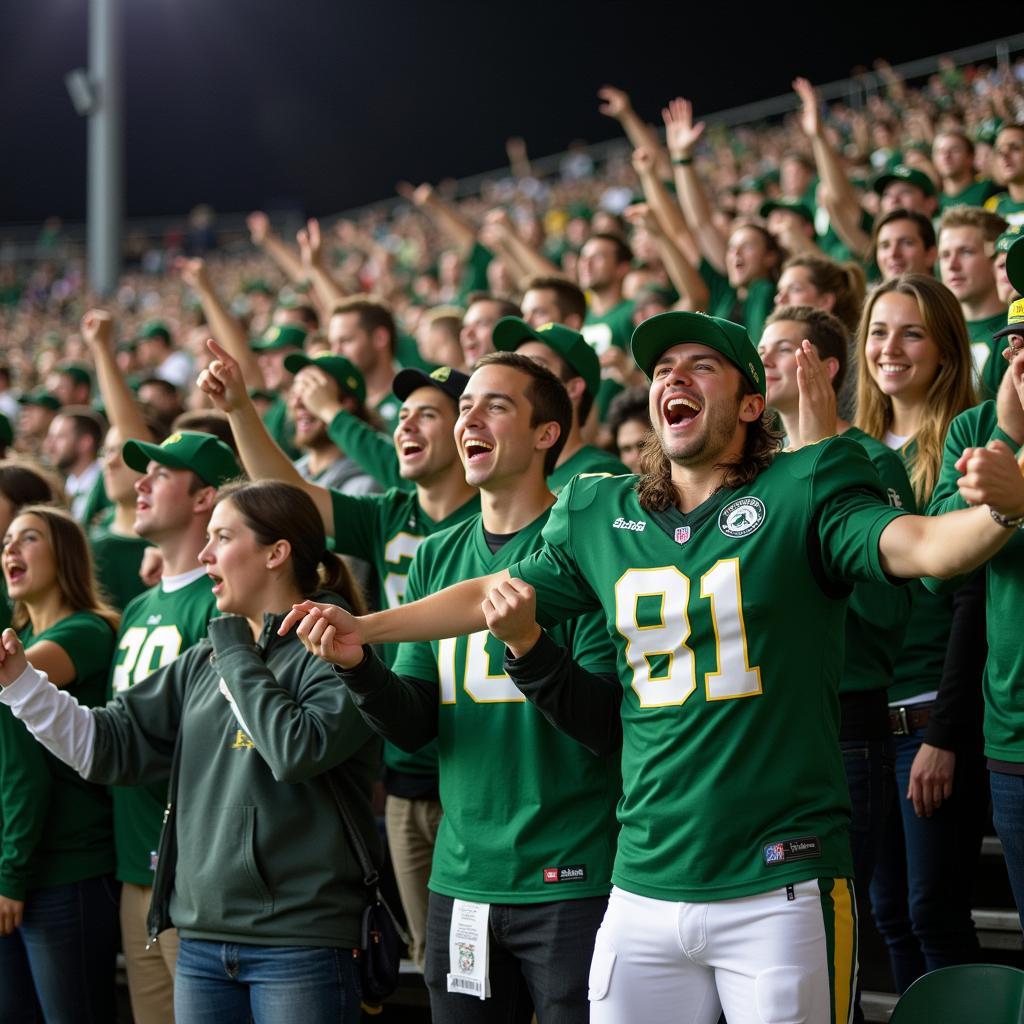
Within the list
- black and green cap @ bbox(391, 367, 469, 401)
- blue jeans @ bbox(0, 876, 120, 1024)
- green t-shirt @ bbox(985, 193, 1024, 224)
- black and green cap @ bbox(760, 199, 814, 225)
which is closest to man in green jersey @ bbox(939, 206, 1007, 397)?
green t-shirt @ bbox(985, 193, 1024, 224)

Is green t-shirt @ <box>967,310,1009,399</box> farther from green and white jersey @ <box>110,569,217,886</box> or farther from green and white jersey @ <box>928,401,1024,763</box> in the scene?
green and white jersey @ <box>110,569,217,886</box>

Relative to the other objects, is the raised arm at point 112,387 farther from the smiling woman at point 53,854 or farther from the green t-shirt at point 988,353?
the green t-shirt at point 988,353

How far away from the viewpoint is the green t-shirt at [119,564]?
5004 mm

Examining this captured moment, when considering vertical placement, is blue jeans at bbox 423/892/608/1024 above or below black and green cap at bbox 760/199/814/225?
below

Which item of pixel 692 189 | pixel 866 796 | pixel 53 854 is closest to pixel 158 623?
pixel 53 854

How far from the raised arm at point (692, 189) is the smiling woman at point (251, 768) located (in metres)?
3.86

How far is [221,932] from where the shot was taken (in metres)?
3.01

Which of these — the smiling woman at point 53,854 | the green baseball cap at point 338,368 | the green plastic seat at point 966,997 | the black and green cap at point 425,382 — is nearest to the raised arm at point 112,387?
the green baseball cap at point 338,368

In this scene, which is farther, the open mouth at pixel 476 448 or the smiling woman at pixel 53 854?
the smiling woman at pixel 53 854

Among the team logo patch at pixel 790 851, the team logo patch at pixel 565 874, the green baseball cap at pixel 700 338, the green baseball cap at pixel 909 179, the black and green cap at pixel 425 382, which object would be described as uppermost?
the green baseball cap at pixel 909 179

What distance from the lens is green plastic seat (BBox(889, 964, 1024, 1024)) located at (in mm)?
2348

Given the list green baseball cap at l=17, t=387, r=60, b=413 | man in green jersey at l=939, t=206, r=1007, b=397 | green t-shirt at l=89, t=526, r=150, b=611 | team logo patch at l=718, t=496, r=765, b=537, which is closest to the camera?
team logo patch at l=718, t=496, r=765, b=537

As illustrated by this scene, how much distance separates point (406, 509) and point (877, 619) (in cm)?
156

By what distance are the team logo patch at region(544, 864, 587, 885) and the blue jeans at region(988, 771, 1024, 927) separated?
0.87 meters
